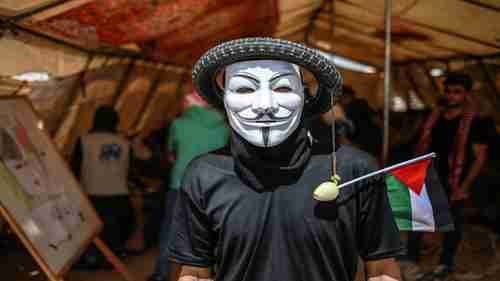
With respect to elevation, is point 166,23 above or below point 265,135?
above

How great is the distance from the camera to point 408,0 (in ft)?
12.8

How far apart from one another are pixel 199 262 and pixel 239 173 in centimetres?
32

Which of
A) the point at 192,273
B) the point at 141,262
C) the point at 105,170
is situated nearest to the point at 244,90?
the point at 192,273

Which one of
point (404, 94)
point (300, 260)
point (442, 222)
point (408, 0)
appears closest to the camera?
point (300, 260)

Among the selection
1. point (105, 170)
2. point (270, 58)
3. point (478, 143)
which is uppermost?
point (270, 58)

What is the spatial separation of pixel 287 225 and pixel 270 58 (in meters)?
0.53

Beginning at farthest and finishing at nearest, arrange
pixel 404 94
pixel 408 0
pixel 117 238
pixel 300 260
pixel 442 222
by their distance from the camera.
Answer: pixel 404 94 < pixel 117 238 < pixel 408 0 < pixel 442 222 < pixel 300 260

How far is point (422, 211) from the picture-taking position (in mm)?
1817

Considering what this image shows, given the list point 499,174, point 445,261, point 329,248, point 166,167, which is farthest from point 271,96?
point 499,174

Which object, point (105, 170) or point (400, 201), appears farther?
point (105, 170)

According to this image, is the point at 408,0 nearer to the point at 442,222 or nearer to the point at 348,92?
the point at 348,92

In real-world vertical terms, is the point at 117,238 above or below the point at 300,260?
below

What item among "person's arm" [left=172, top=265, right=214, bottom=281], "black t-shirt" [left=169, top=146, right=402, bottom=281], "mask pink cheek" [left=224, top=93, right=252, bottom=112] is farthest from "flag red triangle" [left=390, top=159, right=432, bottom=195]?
"person's arm" [left=172, top=265, right=214, bottom=281]

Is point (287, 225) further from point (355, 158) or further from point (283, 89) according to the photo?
point (283, 89)
